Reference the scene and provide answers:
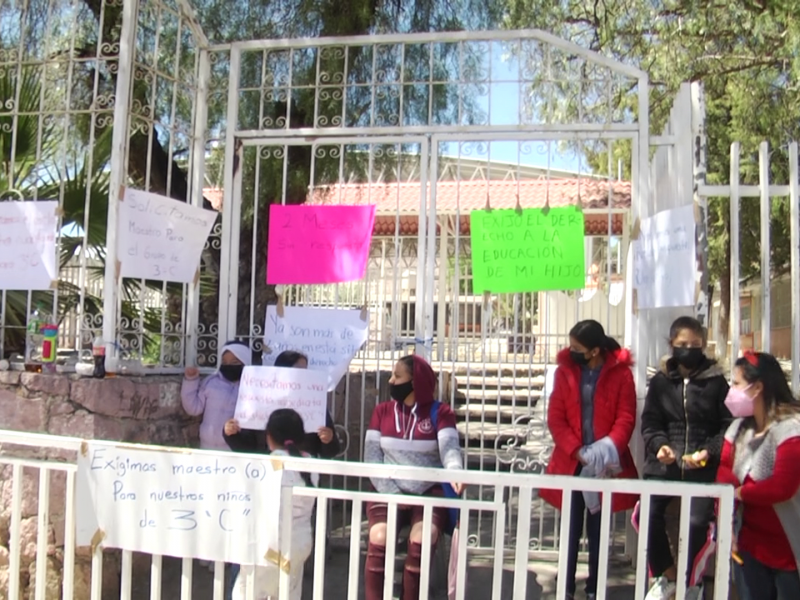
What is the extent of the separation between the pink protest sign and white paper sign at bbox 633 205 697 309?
5.84 ft

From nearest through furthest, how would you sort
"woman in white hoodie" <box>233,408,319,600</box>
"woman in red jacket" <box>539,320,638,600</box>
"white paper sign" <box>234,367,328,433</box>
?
"woman in white hoodie" <box>233,408,319,600</box> → "woman in red jacket" <box>539,320,638,600</box> → "white paper sign" <box>234,367,328,433</box>

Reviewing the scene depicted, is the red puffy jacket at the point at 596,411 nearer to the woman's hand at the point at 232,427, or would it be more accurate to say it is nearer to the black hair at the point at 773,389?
the black hair at the point at 773,389

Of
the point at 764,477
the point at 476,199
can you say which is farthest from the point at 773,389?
the point at 476,199

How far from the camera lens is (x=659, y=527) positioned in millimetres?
3975

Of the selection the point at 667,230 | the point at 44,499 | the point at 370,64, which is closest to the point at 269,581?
the point at 44,499

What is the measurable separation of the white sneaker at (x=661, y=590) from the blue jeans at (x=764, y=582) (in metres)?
0.43

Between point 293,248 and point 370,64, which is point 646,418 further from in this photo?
point 370,64

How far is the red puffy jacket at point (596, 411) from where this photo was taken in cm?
412

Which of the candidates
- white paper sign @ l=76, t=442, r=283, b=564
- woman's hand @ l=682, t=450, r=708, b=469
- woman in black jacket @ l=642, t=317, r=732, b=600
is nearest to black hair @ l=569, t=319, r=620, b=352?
woman in black jacket @ l=642, t=317, r=732, b=600

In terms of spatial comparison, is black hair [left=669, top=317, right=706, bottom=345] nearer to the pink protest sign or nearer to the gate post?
the pink protest sign

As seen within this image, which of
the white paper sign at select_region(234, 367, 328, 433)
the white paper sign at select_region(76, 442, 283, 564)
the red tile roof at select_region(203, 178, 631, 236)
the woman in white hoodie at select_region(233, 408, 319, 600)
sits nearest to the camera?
the white paper sign at select_region(76, 442, 283, 564)

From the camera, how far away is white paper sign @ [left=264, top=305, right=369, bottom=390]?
4.99 metres

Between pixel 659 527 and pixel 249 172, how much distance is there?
4.26 m

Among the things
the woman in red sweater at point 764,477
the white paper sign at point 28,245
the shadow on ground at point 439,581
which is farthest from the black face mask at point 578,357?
the white paper sign at point 28,245
